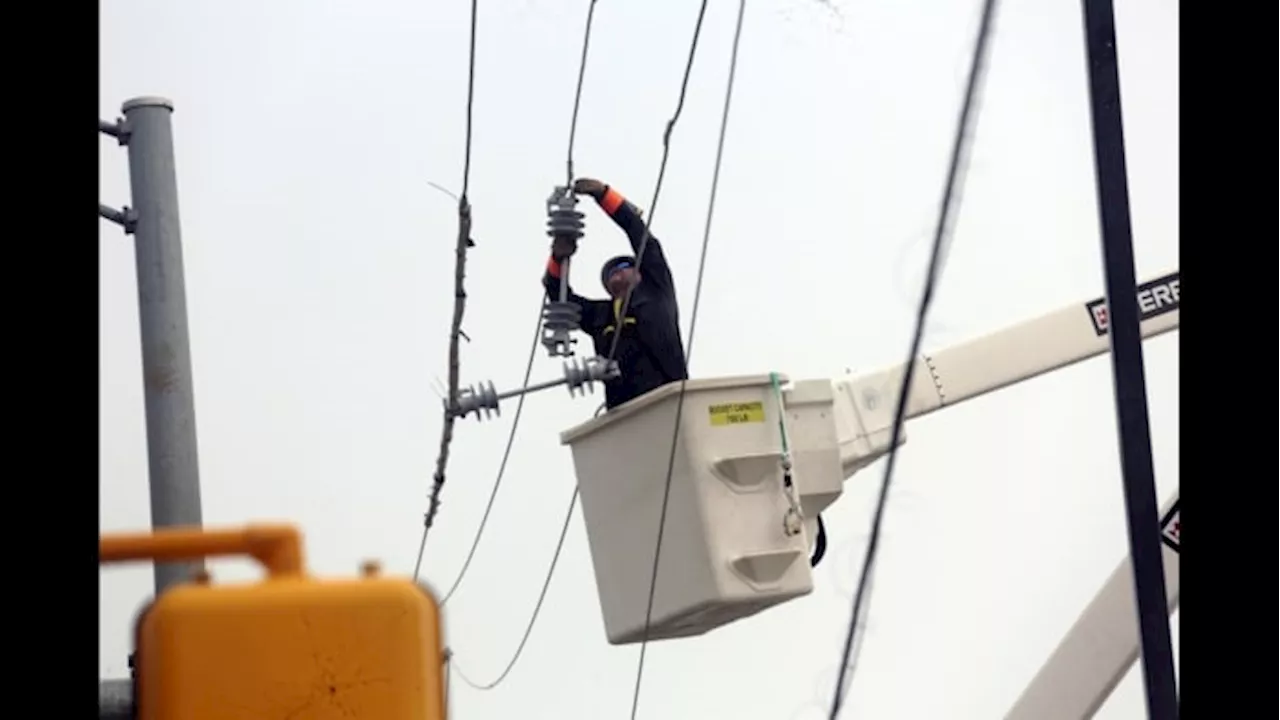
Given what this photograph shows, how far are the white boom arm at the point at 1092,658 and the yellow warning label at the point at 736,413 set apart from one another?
80cm

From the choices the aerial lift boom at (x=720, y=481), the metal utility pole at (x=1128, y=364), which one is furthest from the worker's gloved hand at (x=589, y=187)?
the metal utility pole at (x=1128, y=364)

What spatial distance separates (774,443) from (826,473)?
18 centimetres

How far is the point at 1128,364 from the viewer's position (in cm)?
101

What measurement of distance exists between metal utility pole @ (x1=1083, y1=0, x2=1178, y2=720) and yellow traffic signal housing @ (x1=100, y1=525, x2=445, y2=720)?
441 mm

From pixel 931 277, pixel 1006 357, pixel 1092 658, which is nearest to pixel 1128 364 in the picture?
pixel 931 277

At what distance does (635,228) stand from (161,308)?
140 cm

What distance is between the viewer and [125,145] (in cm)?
258

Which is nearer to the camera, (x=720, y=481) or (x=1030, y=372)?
(x=720, y=481)

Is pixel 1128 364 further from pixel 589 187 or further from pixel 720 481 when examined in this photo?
pixel 589 187

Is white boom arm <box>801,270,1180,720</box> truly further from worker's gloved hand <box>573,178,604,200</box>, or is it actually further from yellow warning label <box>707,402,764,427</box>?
worker's gloved hand <box>573,178,604,200</box>

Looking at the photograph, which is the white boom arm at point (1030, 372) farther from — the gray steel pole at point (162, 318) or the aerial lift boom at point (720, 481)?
the gray steel pole at point (162, 318)
